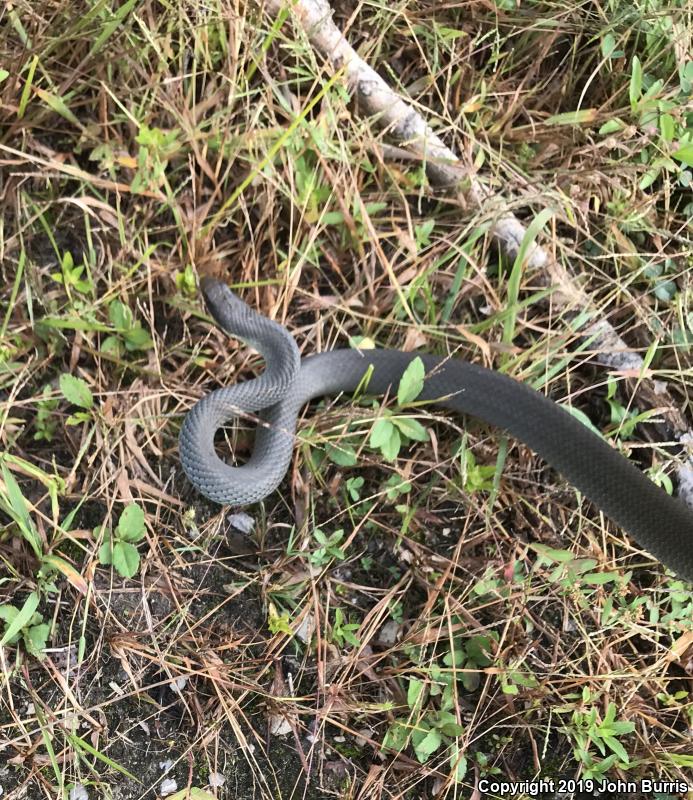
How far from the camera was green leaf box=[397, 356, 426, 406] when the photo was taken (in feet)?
9.10

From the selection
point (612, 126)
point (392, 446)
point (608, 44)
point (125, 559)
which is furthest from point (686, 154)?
point (125, 559)

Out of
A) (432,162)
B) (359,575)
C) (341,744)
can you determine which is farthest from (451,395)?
(341,744)

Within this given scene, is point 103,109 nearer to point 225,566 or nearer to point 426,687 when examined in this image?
point 225,566

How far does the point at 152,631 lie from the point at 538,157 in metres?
2.68

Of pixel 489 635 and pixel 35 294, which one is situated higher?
pixel 35 294

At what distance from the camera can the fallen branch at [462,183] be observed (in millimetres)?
3039

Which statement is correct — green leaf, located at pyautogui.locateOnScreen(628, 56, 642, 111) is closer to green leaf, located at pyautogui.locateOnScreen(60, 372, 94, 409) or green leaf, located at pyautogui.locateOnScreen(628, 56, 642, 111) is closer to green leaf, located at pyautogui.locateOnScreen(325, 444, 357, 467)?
green leaf, located at pyautogui.locateOnScreen(325, 444, 357, 467)

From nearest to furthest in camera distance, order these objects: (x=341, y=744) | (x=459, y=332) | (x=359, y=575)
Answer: (x=341, y=744) < (x=359, y=575) < (x=459, y=332)

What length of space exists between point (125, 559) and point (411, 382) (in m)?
1.31

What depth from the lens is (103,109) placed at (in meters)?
2.97

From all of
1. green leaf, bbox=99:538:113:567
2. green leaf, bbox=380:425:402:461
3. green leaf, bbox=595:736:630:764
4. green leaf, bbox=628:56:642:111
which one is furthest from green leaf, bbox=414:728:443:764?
green leaf, bbox=628:56:642:111

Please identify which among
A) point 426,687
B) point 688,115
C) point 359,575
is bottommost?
point 426,687

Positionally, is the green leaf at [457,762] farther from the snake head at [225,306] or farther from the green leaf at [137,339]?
the green leaf at [137,339]

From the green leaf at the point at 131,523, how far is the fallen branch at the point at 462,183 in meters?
1.94
